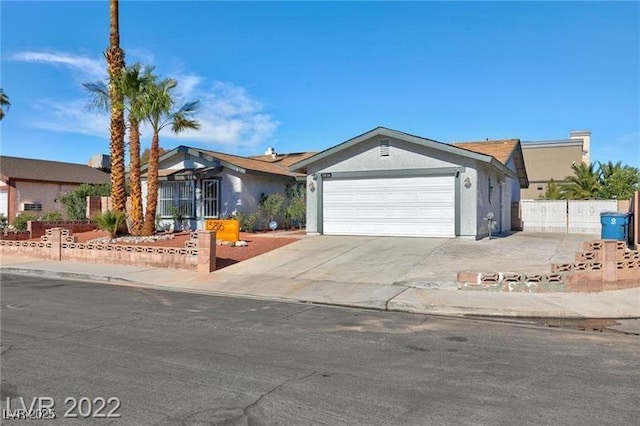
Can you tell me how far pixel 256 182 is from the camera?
24.4 metres

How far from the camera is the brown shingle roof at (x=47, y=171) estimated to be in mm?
33153

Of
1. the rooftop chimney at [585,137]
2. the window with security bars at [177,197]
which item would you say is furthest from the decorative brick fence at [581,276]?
the rooftop chimney at [585,137]

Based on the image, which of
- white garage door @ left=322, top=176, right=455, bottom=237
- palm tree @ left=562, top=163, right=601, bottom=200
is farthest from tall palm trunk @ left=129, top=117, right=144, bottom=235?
palm tree @ left=562, top=163, right=601, bottom=200

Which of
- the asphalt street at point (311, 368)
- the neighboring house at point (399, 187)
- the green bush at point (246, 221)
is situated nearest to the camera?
the asphalt street at point (311, 368)

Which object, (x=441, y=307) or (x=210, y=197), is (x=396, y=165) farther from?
(x=441, y=307)

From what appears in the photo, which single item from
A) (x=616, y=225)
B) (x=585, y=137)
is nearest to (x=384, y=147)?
(x=616, y=225)

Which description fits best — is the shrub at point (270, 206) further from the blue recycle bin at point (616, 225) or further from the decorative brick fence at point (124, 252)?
the blue recycle bin at point (616, 225)

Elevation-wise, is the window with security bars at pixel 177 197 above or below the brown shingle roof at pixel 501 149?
below

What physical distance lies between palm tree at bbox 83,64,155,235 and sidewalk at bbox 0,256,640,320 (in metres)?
5.57

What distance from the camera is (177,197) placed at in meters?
24.8

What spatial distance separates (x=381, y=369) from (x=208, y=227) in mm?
13489

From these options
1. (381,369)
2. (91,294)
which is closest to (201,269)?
(91,294)

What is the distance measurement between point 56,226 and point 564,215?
24685 millimetres

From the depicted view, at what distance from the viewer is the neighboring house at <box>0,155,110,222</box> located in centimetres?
3228
